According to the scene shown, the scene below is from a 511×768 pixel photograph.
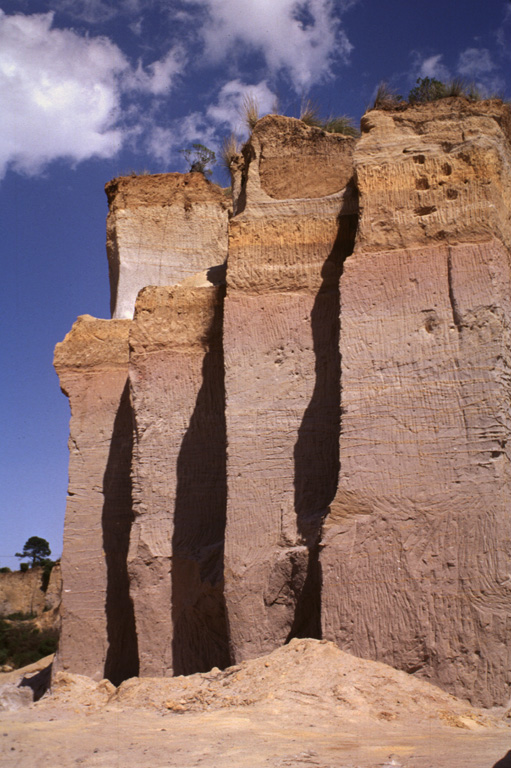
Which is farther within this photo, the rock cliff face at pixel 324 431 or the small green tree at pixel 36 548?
the small green tree at pixel 36 548

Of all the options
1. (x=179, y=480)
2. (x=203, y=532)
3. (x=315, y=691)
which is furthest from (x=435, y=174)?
(x=315, y=691)

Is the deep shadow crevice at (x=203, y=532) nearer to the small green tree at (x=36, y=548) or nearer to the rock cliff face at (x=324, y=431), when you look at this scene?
the rock cliff face at (x=324, y=431)

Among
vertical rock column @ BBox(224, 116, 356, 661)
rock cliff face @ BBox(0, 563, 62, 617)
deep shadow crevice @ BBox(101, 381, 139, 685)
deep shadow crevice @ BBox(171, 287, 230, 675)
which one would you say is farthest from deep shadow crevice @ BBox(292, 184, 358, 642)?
rock cliff face @ BBox(0, 563, 62, 617)

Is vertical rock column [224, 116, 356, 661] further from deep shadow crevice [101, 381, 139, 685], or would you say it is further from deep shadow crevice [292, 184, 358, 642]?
deep shadow crevice [101, 381, 139, 685]

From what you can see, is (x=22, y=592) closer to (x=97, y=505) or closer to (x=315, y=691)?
(x=97, y=505)

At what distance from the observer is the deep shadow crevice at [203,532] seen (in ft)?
22.9

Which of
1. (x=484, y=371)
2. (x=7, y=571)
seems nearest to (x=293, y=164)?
(x=484, y=371)

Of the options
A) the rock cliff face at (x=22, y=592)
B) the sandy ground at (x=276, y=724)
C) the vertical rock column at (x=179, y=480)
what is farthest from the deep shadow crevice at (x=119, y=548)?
the rock cliff face at (x=22, y=592)

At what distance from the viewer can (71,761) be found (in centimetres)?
399

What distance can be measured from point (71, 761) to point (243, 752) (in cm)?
80

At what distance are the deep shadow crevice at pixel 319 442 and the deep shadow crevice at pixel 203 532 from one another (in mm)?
826

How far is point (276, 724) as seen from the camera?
454cm

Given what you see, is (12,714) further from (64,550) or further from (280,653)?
(64,550)

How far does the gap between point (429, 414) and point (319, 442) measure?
110cm
